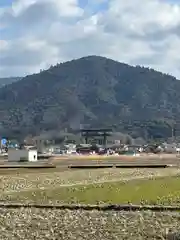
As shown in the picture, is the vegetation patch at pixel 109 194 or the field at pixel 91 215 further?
the vegetation patch at pixel 109 194

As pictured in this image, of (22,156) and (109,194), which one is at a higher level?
(22,156)

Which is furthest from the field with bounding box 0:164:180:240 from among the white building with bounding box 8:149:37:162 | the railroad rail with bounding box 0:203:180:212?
the white building with bounding box 8:149:37:162

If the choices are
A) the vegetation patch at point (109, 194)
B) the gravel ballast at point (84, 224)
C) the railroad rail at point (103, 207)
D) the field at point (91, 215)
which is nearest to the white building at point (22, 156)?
the field at point (91, 215)

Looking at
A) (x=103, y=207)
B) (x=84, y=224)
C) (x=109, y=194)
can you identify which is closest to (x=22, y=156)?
(x=109, y=194)

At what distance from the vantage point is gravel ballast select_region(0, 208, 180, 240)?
65.7 ft

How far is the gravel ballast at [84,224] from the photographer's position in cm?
2003

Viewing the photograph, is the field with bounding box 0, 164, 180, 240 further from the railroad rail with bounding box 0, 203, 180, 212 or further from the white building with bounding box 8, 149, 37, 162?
the white building with bounding box 8, 149, 37, 162

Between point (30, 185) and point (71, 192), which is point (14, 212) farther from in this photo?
point (30, 185)

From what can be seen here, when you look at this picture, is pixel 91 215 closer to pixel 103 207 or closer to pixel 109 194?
pixel 103 207

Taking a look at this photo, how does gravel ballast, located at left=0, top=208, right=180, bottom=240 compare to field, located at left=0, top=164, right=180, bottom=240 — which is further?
field, located at left=0, top=164, right=180, bottom=240

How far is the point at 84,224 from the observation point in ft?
74.6

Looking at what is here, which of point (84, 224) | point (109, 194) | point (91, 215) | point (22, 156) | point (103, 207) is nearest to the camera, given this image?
point (84, 224)

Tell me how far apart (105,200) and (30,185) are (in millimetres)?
10519

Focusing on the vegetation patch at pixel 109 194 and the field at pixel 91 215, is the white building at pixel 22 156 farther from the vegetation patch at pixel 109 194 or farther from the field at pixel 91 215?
the vegetation patch at pixel 109 194
